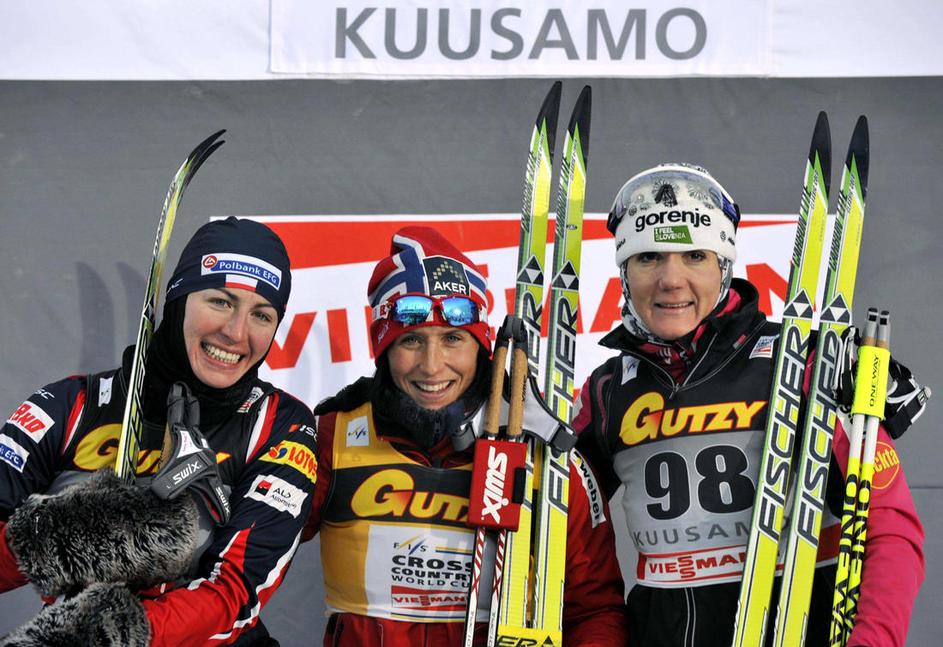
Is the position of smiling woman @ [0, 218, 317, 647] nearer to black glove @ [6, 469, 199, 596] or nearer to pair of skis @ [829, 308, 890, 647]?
black glove @ [6, 469, 199, 596]

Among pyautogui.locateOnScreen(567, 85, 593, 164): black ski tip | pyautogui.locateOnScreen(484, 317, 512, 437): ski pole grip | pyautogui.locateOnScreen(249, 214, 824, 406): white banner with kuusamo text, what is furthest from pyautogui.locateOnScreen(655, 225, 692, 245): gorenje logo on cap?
pyautogui.locateOnScreen(249, 214, 824, 406): white banner with kuusamo text

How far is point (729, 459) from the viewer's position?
7.66ft

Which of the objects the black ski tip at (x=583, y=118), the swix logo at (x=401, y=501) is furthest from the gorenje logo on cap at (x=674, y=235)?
the swix logo at (x=401, y=501)

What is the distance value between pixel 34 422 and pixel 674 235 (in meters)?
1.40

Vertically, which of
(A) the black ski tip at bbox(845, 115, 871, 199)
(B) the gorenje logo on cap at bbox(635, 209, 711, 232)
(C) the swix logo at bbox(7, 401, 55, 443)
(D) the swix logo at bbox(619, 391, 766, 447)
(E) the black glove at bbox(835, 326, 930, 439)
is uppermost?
(A) the black ski tip at bbox(845, 115, 871, 199)

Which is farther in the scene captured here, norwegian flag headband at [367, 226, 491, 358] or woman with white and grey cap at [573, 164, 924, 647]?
norwegian flag headband at [367, 226, 491, 358]

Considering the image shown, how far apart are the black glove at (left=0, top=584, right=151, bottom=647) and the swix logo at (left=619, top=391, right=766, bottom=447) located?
3.57 ft

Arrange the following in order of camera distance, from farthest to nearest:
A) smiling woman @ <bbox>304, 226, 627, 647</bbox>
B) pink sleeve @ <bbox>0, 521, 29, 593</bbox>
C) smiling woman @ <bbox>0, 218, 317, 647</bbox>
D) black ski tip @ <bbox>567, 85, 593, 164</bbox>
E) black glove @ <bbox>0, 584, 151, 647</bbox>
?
black ski tip @ <bbox>567, 85, 593, 164</bbox> < smiling woman @ <bbox>304, 226, 627, 647</bbox> < pink sleeve @ <bbox>0, 521, 29, 593</bbox> < smiling woman @ <bbox>0, 218, 317, 647</bbox> < black glove @ <bbox>0, 584, 151, 647</bbox>

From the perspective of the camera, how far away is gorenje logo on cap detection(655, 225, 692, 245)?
239 centimetres

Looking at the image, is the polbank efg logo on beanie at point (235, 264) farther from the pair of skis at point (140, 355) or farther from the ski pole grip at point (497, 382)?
the ski pole grip at point (497, 382)

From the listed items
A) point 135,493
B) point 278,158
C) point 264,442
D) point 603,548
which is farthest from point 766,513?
point 278,158

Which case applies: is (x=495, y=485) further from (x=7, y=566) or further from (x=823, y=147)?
(x=823, y=147)

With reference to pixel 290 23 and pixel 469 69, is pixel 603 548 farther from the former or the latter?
pixel 290 23

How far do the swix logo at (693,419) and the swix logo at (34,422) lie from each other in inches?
48.8
